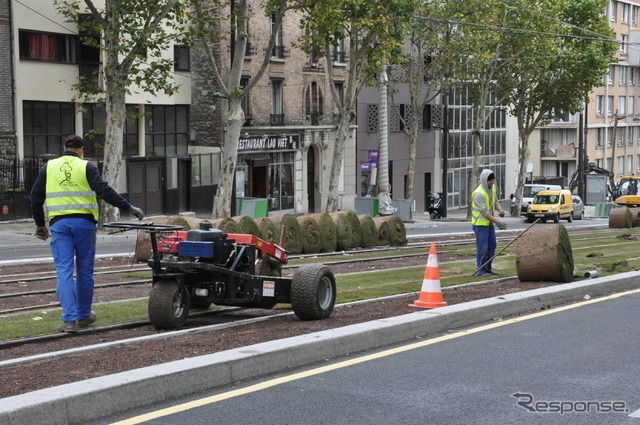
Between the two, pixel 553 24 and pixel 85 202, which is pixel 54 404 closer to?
pixel 85 202

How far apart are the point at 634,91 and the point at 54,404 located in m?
98.7

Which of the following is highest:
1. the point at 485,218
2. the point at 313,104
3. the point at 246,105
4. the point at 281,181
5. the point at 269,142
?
the point at 313,104

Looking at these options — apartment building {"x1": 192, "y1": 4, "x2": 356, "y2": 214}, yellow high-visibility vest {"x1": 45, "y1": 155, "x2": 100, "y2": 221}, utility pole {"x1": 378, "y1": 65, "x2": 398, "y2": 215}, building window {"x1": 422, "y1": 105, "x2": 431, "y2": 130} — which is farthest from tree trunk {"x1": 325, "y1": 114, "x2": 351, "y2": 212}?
yellow high-visibility vest {"x1": 45, "y1": 155, "x2": 100, "y2": 221}

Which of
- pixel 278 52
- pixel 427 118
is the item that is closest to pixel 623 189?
pixel 427 118

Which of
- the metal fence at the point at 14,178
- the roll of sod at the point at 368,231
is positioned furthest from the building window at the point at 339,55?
the roll of sod at the point at 368,231

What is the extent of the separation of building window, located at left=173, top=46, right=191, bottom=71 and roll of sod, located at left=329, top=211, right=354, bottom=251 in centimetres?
2122

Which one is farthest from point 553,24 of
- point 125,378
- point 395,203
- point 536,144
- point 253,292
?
point 125,378

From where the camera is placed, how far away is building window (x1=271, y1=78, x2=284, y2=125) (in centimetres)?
5084

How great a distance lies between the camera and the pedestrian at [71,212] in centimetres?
996

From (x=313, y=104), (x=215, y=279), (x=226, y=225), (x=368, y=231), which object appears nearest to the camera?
(x=215, y=279)

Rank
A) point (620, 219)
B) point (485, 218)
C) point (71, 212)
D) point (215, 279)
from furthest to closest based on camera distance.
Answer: point (620, 219) → point (485, 218) → point (215, 279) → point (71, 212)

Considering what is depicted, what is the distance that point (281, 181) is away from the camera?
52.7 meters

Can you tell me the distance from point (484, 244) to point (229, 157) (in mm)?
19167

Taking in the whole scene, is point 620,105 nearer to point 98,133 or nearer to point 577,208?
point 577,208
